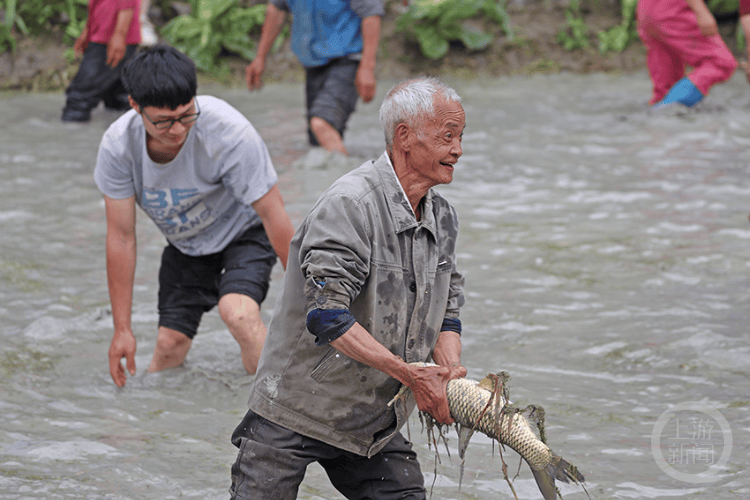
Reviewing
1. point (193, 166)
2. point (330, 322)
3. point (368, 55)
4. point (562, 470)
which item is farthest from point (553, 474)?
point (368, 55)

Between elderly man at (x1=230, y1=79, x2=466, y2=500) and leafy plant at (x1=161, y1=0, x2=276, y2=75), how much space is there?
10491 mm

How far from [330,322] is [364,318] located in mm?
211

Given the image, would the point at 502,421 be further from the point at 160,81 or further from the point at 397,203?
the point at 160,81

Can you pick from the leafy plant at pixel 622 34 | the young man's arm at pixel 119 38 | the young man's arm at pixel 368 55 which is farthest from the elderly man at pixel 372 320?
the leafy plant at pixel 622 34

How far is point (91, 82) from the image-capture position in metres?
9.86

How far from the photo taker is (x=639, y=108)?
35.7 feet

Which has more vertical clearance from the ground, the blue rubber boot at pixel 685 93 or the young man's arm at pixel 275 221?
the blue rubber boot at pixel 685 93

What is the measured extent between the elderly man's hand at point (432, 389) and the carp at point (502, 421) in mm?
33

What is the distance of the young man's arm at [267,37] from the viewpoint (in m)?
7.91

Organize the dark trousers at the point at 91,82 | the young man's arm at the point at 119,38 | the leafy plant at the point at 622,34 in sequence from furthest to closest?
the leafy plant at the point at 622,34
the dark trousers at the point at 91,82
the young man's arm at the point at 119,38

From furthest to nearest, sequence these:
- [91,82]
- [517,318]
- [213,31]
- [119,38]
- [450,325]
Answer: [213,31]
[91,82]
[119,38]
[517,318]
[450,325]

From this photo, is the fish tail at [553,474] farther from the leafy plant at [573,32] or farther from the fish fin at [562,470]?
the leafy plant at [573,32]

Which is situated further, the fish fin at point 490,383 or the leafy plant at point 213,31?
the leafy plant at point 213,31

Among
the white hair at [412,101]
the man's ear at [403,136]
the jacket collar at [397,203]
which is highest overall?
the white hair at [412,101]
